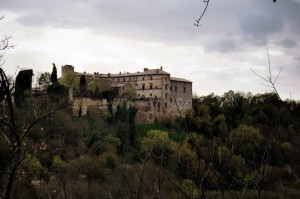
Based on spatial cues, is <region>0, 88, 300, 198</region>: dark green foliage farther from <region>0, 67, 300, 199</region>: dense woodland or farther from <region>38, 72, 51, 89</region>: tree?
<region>38, 72, 51, 89</region>: tree

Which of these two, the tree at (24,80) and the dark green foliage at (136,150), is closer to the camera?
the dark green foliage at (136,150)

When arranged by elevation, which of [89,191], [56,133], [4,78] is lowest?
[89,191]

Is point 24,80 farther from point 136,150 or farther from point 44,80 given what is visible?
point 136,150

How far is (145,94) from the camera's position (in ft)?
219

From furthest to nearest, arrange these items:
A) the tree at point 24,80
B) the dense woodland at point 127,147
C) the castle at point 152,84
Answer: the castle at point 152,84, the tree at point 24,80, the dense woodland at point 127,147

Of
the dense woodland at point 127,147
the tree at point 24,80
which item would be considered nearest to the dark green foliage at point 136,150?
the dense woodland at point 127,147

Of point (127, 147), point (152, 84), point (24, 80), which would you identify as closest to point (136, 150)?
point (127, 147)

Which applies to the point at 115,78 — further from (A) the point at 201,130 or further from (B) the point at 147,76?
(A) the point at 201,130

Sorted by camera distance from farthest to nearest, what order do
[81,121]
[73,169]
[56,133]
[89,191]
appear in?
[81,121], [56,133], [73,169], [89,191]

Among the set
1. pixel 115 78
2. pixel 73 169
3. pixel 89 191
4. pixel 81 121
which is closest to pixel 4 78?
pixel 89 191

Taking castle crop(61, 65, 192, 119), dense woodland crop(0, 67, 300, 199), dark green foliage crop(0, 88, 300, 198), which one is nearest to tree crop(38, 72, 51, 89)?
dense woodland crop(0, 67, 300, 199)

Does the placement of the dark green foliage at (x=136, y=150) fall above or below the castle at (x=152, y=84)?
below

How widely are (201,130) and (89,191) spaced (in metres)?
27.0

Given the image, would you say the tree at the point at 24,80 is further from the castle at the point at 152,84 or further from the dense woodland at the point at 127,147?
the castle at the point at 152,84
